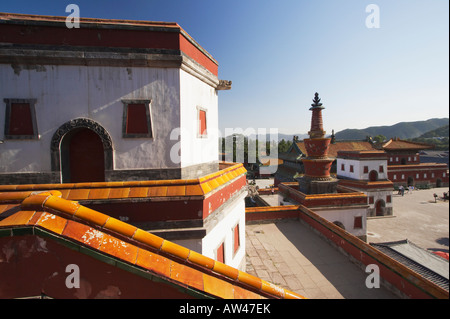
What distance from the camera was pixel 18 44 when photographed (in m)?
4.82

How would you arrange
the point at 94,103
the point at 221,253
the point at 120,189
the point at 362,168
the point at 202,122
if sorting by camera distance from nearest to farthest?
the point at 120,189, the point at 94,103, the point at 221,253, the point at 202,122, the point at 362,168

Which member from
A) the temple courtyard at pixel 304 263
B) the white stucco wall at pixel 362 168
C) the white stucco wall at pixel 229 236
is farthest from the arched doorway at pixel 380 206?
the white stucco wall at pixel 229 236

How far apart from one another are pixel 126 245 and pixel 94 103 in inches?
152

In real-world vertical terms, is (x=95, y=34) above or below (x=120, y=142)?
above

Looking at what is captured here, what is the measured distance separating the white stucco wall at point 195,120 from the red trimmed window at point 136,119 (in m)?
0.92

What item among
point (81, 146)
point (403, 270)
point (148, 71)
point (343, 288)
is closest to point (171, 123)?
point (148, 71)

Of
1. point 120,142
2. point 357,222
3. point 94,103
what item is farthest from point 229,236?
point 357,222

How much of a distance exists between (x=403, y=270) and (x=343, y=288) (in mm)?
1856

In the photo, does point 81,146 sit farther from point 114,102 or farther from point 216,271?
point 216,271

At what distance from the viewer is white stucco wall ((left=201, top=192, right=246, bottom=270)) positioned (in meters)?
4.98

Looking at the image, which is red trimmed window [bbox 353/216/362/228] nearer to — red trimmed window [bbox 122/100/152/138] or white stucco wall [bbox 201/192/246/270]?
white stucco wall [bbox 201/192/246/270]

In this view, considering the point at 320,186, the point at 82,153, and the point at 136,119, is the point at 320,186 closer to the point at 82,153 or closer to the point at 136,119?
the point at 136,119

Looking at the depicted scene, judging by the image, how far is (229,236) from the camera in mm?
6285
